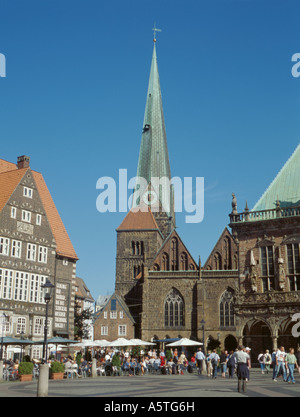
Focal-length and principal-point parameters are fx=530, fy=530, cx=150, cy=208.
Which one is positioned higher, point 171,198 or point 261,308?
point 171,198

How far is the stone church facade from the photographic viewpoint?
3962 cm

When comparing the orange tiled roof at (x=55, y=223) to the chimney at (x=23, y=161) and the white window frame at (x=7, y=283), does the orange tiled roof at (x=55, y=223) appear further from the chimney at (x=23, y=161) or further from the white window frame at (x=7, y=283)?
the white window frame at (x=7, y=283)

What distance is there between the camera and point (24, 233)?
4259cm

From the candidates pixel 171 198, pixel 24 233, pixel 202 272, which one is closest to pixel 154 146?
pixel 171 198

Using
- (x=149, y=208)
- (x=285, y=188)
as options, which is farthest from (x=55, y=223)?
(x=149, y=208)

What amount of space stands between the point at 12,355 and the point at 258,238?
21.2m

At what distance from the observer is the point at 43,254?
1745 inches

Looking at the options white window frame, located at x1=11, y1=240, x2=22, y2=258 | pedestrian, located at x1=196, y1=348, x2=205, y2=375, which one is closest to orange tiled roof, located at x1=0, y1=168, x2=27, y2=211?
white window frame, located at x1=11, y1=240, x2=22, y2=258

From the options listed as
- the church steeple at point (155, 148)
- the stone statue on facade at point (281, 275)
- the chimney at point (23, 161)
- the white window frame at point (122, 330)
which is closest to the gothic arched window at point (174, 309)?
the white window frame at point (122, 330)

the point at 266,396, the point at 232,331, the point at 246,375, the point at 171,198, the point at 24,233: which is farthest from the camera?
the point at 171,198

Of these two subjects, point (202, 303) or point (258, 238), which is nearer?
point (258, 238)

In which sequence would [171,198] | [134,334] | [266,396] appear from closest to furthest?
[266,396], [134,334], [171,198]

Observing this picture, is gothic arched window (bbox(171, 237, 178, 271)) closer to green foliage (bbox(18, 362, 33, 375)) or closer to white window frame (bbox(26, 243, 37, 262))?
white window frame (bbox(26, 243, 37, 262))

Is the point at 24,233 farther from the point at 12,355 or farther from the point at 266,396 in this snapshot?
the point at 266,396
